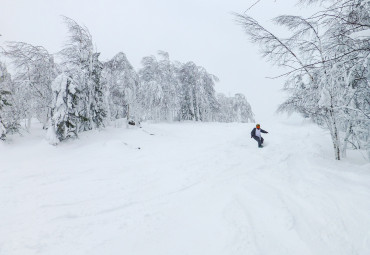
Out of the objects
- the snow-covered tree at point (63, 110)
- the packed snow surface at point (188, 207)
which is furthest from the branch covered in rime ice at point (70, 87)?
the packed snow surface at point (188, 207)

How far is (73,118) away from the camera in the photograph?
502 inches

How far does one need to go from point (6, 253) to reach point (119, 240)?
5.14 ft

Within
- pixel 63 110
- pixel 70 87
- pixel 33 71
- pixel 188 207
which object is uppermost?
pixel 33 71

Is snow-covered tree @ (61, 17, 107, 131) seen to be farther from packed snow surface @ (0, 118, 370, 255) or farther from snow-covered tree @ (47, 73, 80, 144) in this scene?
packed snow surface @ (0, 118, 370, 255)

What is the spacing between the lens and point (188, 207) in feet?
15.0

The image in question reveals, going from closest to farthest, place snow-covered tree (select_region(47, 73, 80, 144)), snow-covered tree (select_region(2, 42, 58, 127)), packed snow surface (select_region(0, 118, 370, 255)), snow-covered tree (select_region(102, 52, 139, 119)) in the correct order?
A: packed snow surface (select_region(0, 118, 370, 255)) < snow-covered tree (select_region(47, 73, 80, 144)) < snow-covered tree (select_region(2, 42, 58, 127)) < snow-covered tree (select_region(102, 52, 139, 119))

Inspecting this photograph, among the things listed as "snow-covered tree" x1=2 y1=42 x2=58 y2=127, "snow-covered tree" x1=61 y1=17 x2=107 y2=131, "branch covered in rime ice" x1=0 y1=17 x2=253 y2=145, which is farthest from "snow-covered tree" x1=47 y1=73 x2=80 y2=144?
"snow-covered tree" x1=2 y1=42 x2=58 y2=127

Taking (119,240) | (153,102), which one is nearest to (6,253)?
(119,240)

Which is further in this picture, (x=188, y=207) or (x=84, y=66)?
(x=84, y=66)

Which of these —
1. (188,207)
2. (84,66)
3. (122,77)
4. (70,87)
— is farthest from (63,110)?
(188,207)

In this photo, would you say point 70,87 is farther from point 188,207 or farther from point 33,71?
point 188,207

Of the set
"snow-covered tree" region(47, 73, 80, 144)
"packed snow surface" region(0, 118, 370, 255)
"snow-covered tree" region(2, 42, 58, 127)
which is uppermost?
"snow-covered tree" region(2, 42, 58, 127)

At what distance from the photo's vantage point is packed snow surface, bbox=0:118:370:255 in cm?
327

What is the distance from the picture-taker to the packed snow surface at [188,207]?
10.7 feet
